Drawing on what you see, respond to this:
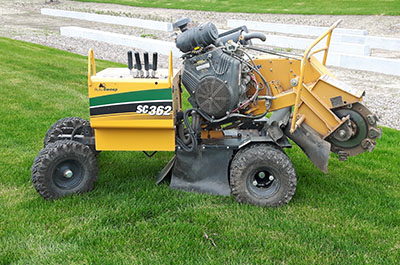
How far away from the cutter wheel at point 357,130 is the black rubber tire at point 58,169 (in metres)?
2.90

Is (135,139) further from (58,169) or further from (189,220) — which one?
(189,220)

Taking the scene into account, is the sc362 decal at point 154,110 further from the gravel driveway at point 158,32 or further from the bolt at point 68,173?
the gravel driveway at point 158,32

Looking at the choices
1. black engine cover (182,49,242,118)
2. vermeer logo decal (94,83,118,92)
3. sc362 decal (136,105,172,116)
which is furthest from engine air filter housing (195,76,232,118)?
vermeer logo decal (94,83,118,92)

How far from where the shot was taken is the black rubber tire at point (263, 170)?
5.53m

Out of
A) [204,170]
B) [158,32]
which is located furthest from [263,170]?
[158,32]

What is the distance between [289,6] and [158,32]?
11.3 m

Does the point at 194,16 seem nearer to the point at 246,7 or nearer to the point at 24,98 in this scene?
the point at 246,7

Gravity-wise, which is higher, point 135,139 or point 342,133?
point 342,133

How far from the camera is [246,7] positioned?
106ft

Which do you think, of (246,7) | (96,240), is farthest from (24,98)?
(246,7)

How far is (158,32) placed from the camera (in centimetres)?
2380

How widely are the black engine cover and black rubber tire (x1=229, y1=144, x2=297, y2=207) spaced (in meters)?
0.63

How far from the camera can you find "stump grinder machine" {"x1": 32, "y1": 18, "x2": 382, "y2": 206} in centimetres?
546

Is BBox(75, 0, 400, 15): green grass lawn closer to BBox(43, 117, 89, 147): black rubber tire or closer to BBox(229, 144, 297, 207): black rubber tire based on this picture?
BBox(229, 144, 297, 207): black rubber tire
